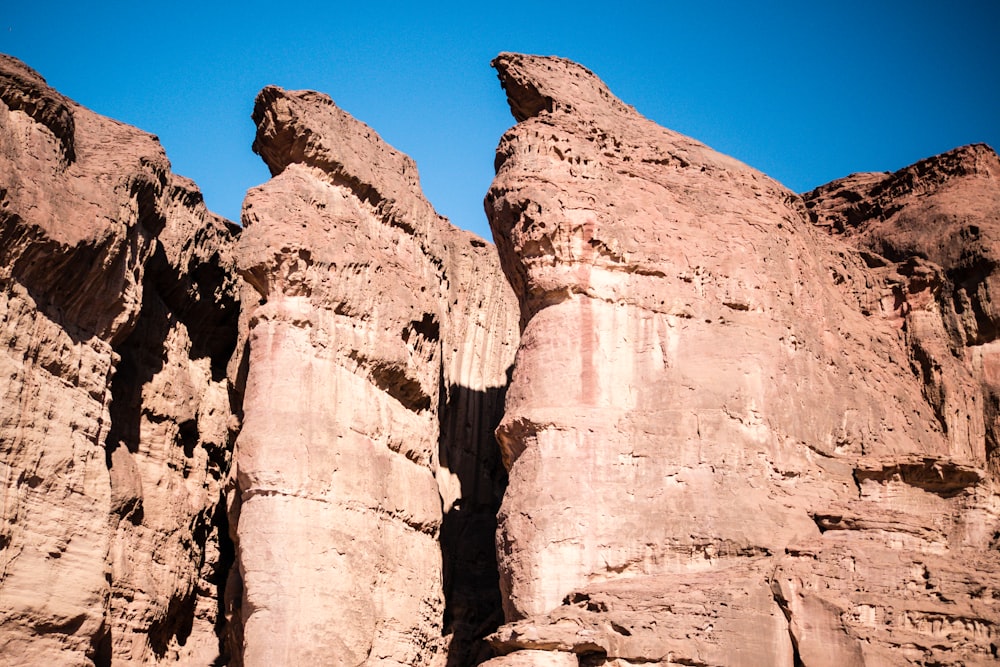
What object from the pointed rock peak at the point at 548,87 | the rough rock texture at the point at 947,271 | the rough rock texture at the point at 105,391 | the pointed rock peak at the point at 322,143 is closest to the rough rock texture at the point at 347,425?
the pointed rock peak at the point at 322,143

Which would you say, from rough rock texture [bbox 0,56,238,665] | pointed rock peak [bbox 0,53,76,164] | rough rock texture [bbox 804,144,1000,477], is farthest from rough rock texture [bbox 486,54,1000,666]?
pointed rock peak [bbox 0,53,76,164]

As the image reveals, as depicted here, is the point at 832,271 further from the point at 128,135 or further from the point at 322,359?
the point at 128,135

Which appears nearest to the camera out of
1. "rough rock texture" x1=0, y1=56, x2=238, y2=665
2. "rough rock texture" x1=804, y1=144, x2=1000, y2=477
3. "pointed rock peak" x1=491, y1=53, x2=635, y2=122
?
"rough rock texture" x1=0, y1=56, x2=238, y2=665

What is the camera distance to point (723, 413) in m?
17.7

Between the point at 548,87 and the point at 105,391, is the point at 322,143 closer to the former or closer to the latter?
the point at 548,87

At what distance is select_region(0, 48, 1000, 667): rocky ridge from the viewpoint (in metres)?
→ 16.4

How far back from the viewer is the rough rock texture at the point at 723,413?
615 inches

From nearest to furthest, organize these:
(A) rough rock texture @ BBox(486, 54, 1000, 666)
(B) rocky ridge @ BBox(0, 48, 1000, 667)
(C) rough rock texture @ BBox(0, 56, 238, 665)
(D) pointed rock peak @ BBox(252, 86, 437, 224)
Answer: (A) rough rock texture @ BBox(486, 54, 1000, 666), (B) rocky ridge @ BBox(0, 48, 1000, 667), (C) rough rock texture @ BBox(0, 56, 238, 665), (D) pointed rock peak @ BBox(252, 86, 437, 224)

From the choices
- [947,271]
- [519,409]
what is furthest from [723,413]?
[947,271]

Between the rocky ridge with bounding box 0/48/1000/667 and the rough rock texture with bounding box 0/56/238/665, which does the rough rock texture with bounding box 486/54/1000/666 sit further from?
the rough rock texture with bounding box 0/56/238/665

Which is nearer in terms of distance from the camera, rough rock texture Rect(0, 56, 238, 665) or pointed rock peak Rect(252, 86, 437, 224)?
rough rock texture Rect(0, 56, 238, 665)

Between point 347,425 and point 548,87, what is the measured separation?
17.8 feet

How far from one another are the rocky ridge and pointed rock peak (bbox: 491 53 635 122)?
0.07 meters

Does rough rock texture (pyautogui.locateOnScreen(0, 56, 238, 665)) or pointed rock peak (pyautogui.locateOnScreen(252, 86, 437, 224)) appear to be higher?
pointed rock peak (pyautogui.locateOnScreen(252, 86, 437, 224))
